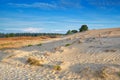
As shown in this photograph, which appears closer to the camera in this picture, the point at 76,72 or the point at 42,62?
the point at 76,72

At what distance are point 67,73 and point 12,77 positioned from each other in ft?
11.7

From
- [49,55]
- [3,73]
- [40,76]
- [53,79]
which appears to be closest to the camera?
[53,79]

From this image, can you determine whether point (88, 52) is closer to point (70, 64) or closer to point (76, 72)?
point (70, 64)

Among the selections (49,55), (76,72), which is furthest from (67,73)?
(49,55)

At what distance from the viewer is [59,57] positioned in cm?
1909

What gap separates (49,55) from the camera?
20391 mm

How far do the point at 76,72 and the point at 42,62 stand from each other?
15.0 feet

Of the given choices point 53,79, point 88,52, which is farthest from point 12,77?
point 88,52

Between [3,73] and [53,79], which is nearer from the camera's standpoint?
[53,79]

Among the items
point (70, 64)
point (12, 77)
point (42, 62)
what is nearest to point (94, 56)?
point (70, 64)

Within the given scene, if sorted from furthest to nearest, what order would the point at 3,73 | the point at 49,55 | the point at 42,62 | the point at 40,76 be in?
the point at 49,55
the point at 42,62
the point at 3,73
the point at 40,76

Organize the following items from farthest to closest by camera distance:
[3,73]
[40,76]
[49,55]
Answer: [49,55] < [3,73] < [40,76]

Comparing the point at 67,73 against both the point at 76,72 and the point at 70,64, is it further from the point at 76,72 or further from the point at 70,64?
the point at 70,64

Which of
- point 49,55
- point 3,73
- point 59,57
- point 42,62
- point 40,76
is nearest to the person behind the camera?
point 40,76
